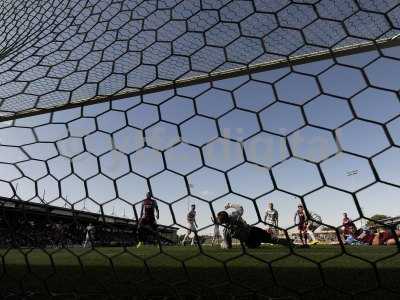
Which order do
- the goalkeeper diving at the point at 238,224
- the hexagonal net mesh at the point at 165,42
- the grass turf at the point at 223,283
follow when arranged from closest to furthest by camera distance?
the grass turf at the point at 223,283 → the goalkeeper diving at the point at 238,224 → the hexagonal net mesh at the point at 165,42

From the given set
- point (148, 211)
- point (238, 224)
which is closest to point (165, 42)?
point (148, 211)

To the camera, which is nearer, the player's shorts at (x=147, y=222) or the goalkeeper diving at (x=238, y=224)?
the goalkeeper diving at (x=238, y=224)

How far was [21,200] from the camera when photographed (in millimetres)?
1487

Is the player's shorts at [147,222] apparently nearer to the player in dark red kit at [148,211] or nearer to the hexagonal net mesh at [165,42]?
the player in dark red kit at [148,211]

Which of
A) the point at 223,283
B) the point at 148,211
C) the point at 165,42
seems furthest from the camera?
the point at 165,42

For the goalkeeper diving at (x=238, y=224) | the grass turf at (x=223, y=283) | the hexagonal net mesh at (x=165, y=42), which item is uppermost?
the hexagonal net mesh at (x=165, y=42)

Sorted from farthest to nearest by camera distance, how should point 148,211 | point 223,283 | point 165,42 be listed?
point 165,42
point 148,211
point 223,283

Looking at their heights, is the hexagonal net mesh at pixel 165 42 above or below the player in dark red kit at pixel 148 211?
above

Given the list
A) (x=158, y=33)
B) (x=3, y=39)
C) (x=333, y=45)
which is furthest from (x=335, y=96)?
(x=3, y=39)

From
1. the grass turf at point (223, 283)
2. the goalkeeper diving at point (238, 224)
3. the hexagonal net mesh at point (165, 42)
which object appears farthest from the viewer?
the hexagonal net mesh at point (165, 42)

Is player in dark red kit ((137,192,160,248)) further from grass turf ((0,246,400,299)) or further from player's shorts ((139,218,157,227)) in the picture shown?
grass turf ((0,246,400,299))

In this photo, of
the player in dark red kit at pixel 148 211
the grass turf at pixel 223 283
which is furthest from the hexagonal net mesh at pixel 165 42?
the grass turf at pixel 223 283

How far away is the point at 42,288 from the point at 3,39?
185 centimetres

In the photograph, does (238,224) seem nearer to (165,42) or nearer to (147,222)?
(147,222)
